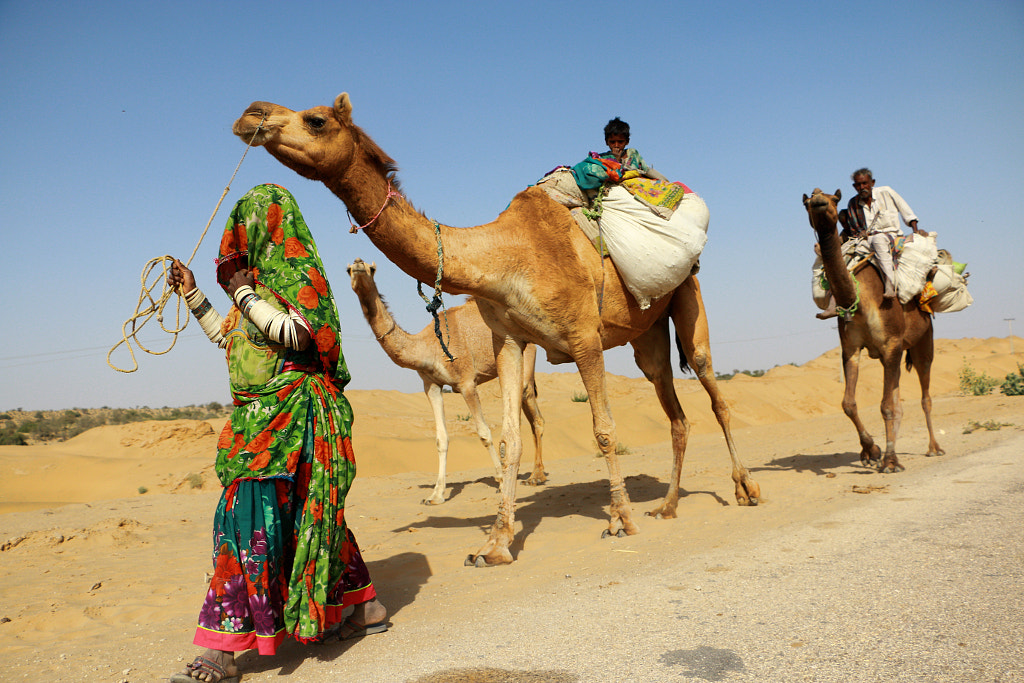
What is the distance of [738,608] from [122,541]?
622 cm

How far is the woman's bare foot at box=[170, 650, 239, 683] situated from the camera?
3.11 m

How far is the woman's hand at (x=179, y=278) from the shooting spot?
3775 millimetres

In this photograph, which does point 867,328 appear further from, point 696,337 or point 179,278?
point 179,278

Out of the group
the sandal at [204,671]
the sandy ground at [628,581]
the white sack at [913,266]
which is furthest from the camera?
the white sack at [913,266]

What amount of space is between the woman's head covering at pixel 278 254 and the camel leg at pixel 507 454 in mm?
2039

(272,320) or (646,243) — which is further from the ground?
(646,243)

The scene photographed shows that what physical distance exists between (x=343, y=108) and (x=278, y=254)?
1006mm

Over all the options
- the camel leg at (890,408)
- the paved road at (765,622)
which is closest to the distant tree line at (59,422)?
the paved road at (765,622)

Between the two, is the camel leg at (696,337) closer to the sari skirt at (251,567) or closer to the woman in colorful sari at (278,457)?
the woman in colorful sari at (278,457)

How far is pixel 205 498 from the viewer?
395 inches

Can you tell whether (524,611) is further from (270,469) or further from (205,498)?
(205,498)

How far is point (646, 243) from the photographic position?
588 centimetres

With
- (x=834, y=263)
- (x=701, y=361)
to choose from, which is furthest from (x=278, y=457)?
(x=834, y=263)

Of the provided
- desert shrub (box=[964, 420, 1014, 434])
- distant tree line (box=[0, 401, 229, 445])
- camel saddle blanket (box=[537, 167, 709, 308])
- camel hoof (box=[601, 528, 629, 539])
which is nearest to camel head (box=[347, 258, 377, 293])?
camel saddle blanket (box=[537, 167, 709, 308])
